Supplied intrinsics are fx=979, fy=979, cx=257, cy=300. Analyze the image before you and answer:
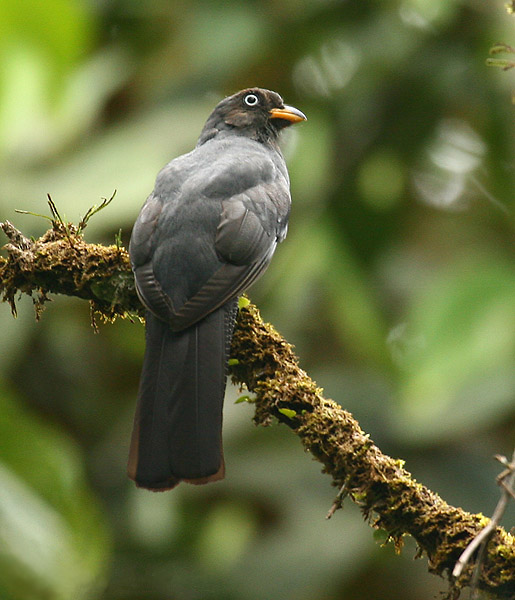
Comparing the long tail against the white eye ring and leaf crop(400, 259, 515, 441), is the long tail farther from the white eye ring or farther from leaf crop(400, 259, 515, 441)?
the white eye ring

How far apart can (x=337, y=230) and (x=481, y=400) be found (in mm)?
1666

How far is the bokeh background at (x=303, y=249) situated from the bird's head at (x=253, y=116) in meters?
0.73

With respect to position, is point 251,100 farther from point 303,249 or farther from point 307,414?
point 307,414

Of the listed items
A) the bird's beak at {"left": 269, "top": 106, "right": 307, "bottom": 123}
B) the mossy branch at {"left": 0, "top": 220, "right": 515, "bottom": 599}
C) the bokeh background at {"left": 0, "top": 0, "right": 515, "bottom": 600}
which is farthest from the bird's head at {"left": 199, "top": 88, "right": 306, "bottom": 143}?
the mossy branch at {"left": 0, "top": 220, "right": 515, "bottom": 599}

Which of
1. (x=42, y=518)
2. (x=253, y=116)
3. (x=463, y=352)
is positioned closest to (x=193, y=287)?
(x=42, y=518)

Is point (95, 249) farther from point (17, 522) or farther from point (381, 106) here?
point (381, 106)

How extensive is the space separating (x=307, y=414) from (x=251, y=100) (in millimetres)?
2255

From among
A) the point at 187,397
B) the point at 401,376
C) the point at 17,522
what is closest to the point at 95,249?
the point at 187,397

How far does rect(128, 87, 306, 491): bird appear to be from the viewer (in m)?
3.22

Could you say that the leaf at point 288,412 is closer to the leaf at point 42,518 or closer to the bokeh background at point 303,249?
the leaf at point 42,518

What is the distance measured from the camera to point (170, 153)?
580cm

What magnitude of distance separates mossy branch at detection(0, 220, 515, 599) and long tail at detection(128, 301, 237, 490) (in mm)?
108

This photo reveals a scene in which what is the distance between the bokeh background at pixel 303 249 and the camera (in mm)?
5434

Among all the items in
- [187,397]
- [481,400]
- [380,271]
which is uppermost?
[380,271]
